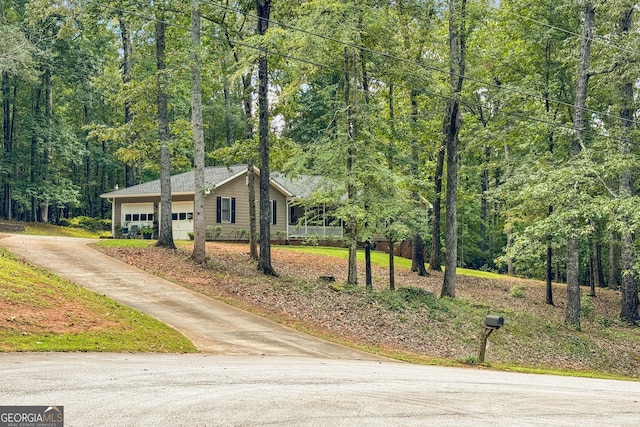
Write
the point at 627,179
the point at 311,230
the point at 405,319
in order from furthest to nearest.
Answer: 1. the point at 311,230
2. the point at 627,179
3. the point at 405,319

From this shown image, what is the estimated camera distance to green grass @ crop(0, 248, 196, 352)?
463 inches

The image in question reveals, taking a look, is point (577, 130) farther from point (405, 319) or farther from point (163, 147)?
point (163, 147)

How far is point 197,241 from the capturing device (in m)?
23.6

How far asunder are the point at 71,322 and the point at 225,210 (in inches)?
951

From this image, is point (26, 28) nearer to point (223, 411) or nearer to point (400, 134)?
point (400, 134)

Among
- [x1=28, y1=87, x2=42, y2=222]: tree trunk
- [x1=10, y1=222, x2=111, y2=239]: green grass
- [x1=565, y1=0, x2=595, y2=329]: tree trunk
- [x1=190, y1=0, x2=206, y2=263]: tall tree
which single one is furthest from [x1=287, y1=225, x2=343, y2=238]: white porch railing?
[x1=28, y1=87, x2=42, y2=222]: tree trunk

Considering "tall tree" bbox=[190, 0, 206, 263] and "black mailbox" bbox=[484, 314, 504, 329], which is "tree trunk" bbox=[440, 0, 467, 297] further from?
"tall tree" bbox=[190, 0, 206, 263]

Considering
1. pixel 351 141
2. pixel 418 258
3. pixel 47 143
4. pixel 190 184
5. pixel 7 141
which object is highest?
pixel 7 141

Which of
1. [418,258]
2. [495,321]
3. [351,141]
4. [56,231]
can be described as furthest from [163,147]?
[56,231]

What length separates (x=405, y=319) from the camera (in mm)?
18734

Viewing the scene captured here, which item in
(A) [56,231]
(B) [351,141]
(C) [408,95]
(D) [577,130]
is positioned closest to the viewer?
(B) [351,141]

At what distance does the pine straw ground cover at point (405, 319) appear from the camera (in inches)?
671

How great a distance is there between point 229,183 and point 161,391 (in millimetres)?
29875

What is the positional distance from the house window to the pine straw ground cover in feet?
33.7
